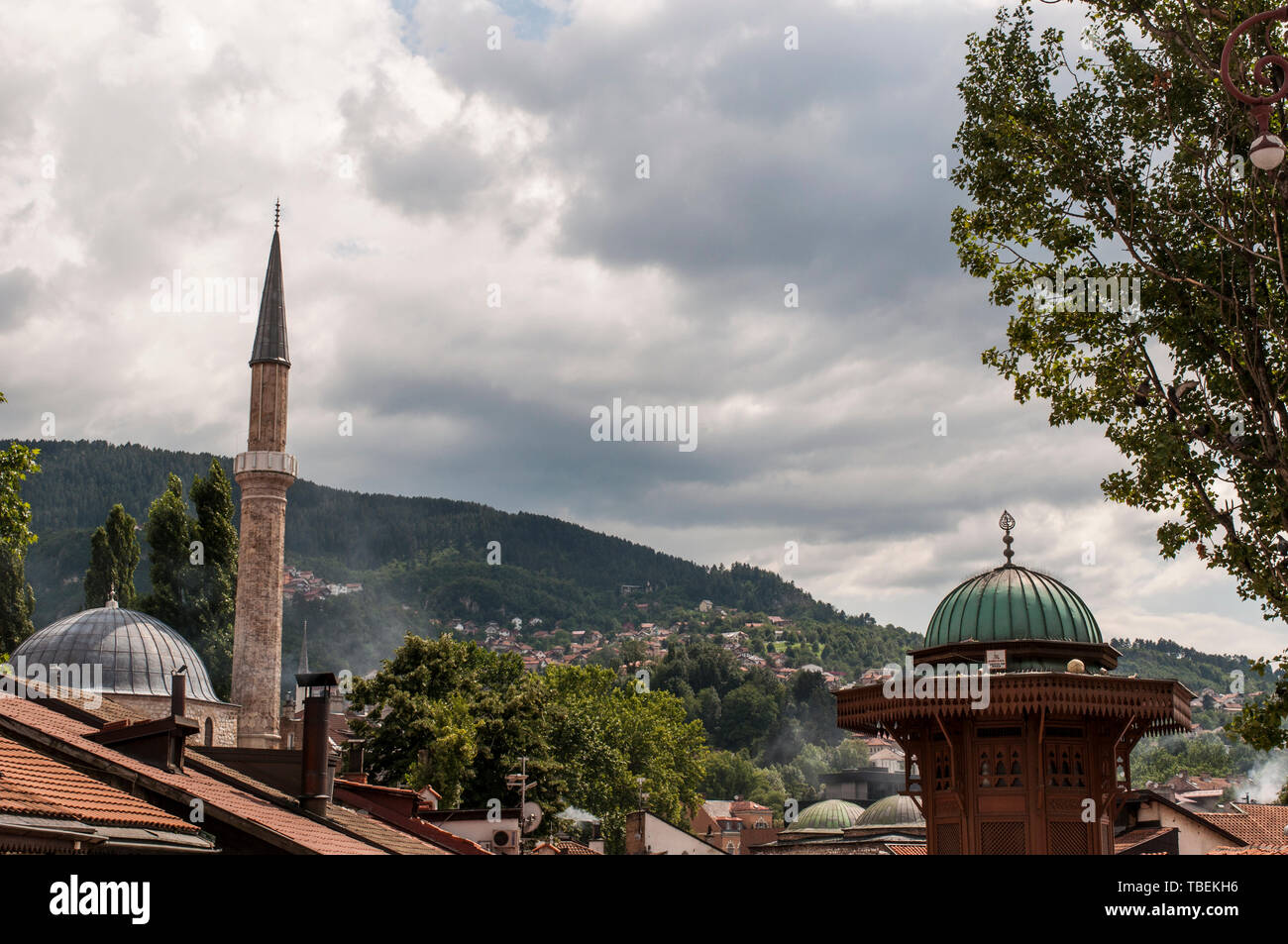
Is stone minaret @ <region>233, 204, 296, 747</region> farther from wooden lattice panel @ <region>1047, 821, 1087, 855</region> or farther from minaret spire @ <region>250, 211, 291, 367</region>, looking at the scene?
wooden lattice panel @ <region>1047, 821, 1087, 855</region>

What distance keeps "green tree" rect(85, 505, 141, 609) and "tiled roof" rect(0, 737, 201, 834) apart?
57.6 m

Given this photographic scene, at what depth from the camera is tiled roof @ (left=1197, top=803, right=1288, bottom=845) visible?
39.1 meters

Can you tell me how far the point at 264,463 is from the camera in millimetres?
47219

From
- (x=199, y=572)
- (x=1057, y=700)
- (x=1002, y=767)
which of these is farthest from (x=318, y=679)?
(x=1057, y=700)

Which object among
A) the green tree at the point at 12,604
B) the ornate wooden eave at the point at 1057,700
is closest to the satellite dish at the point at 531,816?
the ornate wooden eave at the point at 1057,700

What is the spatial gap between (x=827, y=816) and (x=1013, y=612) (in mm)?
48925

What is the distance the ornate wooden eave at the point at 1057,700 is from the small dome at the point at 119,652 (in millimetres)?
34452

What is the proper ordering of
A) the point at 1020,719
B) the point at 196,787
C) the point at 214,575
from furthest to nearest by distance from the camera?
the point at 214,575 → the point at 1020,719 → the point at 196,787

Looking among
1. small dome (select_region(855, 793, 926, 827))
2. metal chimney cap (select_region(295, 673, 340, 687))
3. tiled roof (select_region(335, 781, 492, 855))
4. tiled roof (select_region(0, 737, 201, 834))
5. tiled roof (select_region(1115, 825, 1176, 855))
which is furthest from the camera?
small dome (select_region(855, 793, 926, 827))

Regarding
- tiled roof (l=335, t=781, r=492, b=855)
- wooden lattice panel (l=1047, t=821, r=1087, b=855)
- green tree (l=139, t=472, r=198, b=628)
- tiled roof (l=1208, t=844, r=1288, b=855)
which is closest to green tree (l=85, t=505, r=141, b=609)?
green tree (l=139, t=472, r=198, b=628)

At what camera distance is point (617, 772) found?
62.2 m

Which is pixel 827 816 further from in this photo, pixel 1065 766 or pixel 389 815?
pixel 1065 766

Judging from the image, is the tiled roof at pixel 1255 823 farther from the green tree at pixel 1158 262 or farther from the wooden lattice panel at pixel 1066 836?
the green tree at pixel 1158 262

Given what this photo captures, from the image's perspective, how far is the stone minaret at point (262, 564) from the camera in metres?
46.3
